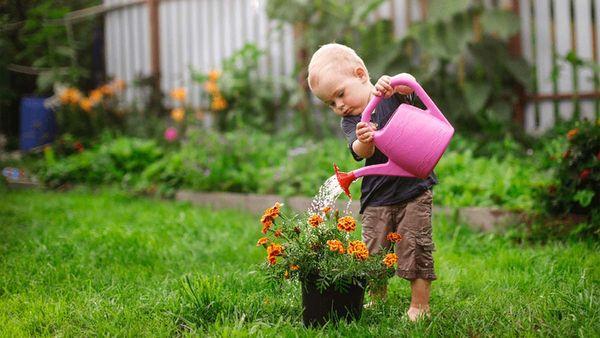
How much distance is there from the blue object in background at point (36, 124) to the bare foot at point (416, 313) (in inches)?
276

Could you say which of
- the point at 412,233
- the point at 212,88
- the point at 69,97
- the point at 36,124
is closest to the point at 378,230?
the point at 412,233

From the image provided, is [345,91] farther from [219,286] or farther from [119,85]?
[119,85]

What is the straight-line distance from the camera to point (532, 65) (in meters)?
6.60

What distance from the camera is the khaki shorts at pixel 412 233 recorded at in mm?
2910

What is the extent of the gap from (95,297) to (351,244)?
121cm

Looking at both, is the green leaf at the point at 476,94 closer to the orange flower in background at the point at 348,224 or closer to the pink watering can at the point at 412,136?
the pink watering can at the point at 412,136

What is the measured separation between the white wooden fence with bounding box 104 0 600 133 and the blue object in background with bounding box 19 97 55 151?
115 cm

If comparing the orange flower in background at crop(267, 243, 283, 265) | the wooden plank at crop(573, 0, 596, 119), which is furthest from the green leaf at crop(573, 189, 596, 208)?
the wooden plank at crop(573, 0, 596, 119)

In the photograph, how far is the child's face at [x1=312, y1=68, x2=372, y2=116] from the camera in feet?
9.36

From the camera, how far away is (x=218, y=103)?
767cm

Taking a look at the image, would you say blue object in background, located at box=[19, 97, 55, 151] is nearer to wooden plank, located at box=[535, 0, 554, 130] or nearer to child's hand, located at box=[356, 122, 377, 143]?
wooden plank, located at box=[535, 0, 554, 130]

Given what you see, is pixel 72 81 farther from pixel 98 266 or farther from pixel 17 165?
pixel 98 266

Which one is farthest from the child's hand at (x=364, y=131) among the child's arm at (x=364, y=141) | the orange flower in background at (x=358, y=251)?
the orange flower in background at (x=358, y=251)

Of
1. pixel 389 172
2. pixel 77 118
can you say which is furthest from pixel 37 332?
pixel 77 118
